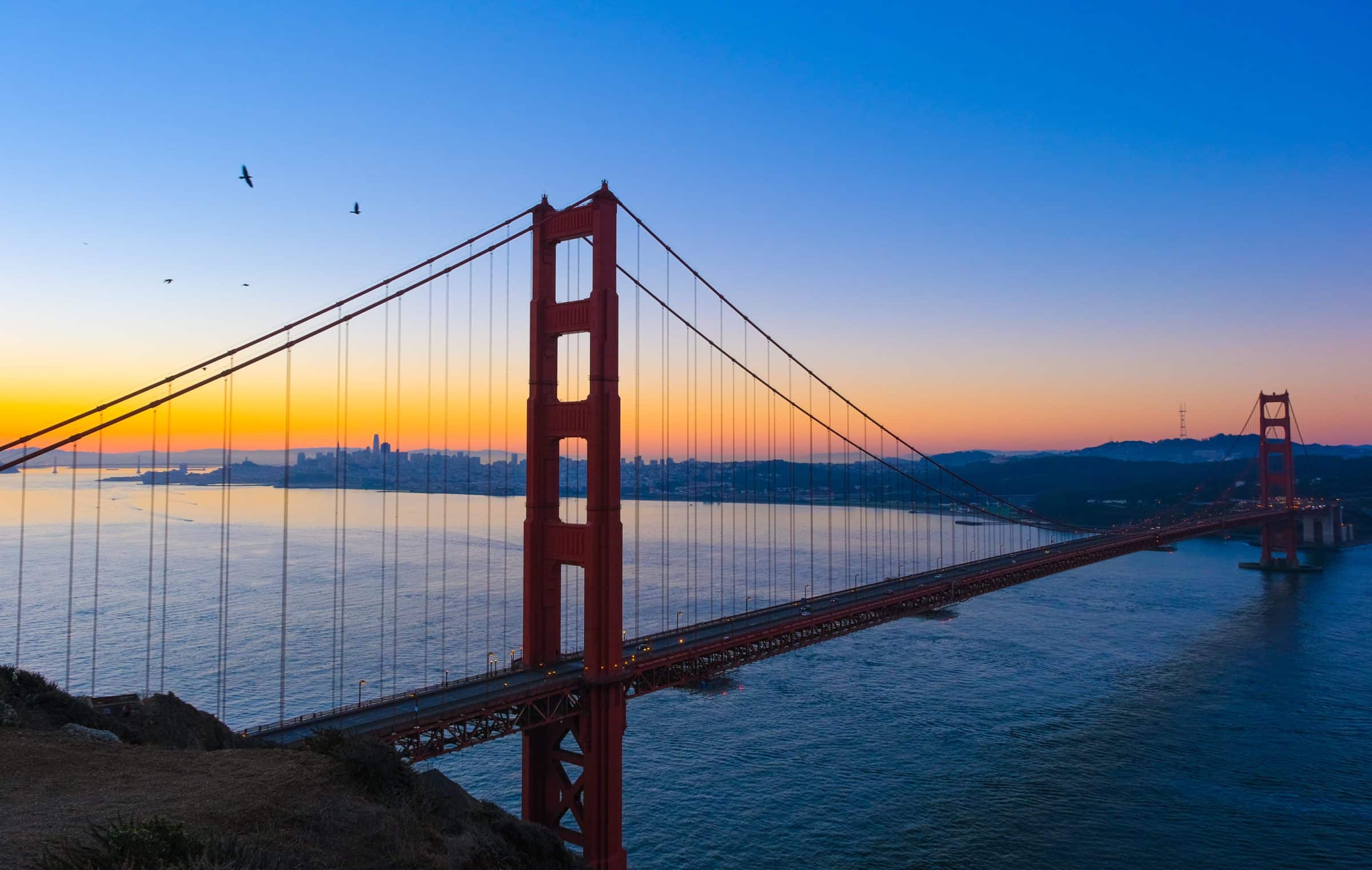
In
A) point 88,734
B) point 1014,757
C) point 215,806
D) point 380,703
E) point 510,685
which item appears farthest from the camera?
point 1014,757

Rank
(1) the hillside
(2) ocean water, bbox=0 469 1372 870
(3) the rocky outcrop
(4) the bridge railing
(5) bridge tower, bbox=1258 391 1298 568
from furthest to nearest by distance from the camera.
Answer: (5) bridge tower, bbox=1258 391 1298 568
(2) ocean water, bbox=0 469 1372 870
(4) the bridge railing
(3) the rocky outcrop
(1) the hillside

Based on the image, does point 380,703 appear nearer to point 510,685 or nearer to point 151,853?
point 510,685

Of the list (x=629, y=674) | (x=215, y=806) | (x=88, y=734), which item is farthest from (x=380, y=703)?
(x=215, y=806)

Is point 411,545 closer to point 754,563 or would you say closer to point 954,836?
point 754,563

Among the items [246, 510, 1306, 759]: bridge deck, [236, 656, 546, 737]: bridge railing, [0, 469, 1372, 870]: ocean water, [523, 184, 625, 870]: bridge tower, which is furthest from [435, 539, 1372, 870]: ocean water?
[236, 656, 546, 737]: bridge railing

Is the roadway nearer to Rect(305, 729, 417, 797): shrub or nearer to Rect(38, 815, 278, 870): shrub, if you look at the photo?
Rect(305, 729, 417, 797): shrub

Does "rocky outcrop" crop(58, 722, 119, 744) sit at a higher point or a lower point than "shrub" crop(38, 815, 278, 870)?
lower

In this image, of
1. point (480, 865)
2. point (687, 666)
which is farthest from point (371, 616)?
point (480, 865)
